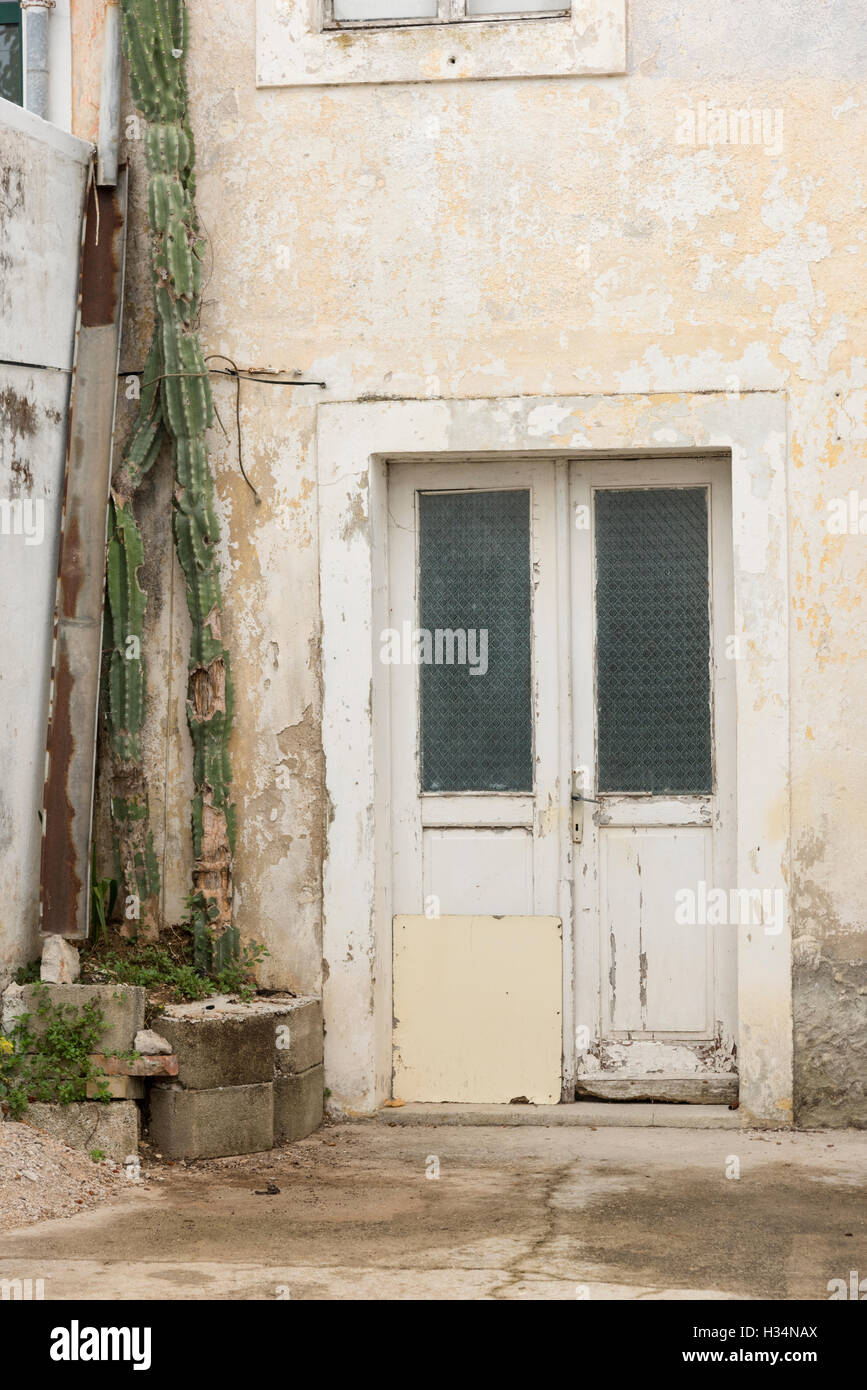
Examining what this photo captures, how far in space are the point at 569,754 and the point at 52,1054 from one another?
2332mm

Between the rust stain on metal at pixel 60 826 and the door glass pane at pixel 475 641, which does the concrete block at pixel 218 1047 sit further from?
the door glass pane at pixel 475 641

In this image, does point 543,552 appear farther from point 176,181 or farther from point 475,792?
point 176,181

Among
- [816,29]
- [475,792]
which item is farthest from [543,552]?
[816,29]

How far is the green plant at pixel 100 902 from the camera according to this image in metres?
6.24

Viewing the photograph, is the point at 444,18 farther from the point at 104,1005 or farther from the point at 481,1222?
the point at 481,1222

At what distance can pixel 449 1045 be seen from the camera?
21.1 feet

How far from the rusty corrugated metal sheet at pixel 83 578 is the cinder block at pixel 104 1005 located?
0.43m

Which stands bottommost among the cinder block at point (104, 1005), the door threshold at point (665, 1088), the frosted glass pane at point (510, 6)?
the door threshold at point (665, 1088)

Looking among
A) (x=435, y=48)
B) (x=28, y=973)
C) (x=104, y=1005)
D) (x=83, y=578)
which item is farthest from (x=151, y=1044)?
(x=435, y=48)

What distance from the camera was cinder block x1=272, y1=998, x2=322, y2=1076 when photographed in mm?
5930

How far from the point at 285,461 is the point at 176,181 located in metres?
1.18

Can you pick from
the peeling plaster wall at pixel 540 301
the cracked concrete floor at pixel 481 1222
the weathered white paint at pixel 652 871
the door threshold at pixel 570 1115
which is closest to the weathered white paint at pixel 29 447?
the peeling plaster wall at pixel 540 301
